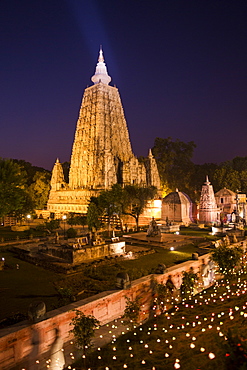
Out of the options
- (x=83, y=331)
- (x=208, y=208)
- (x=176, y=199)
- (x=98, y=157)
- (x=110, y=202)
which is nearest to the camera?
(x=83, y=331)

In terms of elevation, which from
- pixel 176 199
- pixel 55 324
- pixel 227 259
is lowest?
pixel 55 324

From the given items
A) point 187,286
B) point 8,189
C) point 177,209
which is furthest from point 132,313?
point 177,209

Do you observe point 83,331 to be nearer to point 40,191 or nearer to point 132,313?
point 132,313

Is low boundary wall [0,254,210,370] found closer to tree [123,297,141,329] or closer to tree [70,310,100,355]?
tree [123,297,141,329]

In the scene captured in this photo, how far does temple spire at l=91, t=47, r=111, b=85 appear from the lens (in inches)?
2274

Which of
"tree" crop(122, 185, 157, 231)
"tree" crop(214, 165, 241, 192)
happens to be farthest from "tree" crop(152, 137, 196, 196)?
"tree" crop(122, 185, 157, 231)

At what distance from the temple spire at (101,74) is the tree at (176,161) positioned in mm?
20394

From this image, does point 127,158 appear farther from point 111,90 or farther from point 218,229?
point 218,229

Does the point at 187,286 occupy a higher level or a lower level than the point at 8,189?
lower

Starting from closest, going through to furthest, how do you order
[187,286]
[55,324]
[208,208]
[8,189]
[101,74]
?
[55,324]
[187,286]
[8,189]
[208,208]
[101,74]

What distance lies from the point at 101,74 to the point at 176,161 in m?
28.6

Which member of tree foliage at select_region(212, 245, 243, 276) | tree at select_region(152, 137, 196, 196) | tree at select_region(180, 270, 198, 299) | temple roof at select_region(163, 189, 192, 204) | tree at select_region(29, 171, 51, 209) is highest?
tree at select_region(152, 137, 196, 196)

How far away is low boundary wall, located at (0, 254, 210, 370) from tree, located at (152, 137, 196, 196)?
192 feet

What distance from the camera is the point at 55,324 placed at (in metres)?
8.07
